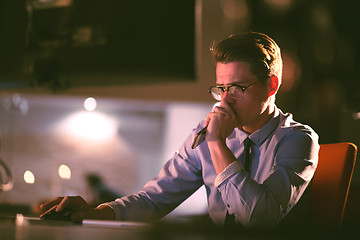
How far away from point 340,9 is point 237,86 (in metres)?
2.28

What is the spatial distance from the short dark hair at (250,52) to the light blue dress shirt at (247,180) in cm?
18

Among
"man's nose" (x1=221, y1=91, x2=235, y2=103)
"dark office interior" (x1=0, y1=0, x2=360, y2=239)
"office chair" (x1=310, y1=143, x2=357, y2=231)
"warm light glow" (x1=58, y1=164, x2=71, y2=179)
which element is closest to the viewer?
"office chair" (x1=310, y1=143, x2=357, y2=231)

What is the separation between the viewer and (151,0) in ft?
4.63

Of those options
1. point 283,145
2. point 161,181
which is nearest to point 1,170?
point 161,181

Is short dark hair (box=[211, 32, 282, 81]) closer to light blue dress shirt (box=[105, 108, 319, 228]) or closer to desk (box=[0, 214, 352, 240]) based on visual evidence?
light blue dress shirt (box=[105, 108, 319, 228])

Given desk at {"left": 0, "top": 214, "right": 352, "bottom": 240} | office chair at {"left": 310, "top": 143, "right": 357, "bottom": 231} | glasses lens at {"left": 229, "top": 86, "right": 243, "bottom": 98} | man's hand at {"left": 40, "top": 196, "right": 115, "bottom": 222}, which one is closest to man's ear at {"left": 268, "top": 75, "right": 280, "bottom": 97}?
glasses lens at {"left": 229, "top": 86, "right": 243, "bottom": 98}

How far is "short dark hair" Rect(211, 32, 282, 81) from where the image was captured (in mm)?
1282

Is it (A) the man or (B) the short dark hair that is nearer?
(A) the man

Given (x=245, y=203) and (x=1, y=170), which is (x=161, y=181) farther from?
(x=1, y=170)

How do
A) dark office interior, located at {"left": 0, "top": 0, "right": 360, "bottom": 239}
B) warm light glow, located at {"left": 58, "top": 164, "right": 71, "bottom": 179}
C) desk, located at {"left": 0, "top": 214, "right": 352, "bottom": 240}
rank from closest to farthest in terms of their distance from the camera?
desk, located at {"left": 0, "top": 214, "right": 352, "bottom": 240}, dark office interior, located at {"left": 0, "top": 0, "right": 360, "bottom": 239}, warm light glow, located at {"left": 58, "top": 164, "right": 71, "bottom": 179}

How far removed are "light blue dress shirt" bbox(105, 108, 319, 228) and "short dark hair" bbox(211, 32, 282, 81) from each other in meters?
0.18

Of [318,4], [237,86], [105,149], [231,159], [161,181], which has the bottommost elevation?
[105,149]

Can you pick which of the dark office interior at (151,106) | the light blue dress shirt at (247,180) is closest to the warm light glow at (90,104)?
the dark office interior at (151,106)

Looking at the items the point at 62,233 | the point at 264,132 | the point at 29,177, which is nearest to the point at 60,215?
the point at 62,233
